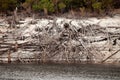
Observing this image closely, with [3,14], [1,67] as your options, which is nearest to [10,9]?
[3,14]

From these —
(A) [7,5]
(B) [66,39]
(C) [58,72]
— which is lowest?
(C) [58,72]

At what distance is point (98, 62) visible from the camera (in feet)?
134

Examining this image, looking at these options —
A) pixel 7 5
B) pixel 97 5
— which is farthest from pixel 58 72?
pixel 7 5

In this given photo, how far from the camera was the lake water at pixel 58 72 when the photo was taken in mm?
32781

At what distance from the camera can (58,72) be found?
115ft

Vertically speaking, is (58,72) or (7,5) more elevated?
(7,5)

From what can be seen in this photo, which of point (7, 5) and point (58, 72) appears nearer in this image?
point (58, 72)

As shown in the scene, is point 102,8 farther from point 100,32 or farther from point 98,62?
point 98,62

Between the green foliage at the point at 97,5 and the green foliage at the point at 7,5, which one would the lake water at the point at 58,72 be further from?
the green foliage at the point at 7,5

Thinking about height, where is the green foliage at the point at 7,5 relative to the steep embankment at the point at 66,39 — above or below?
above

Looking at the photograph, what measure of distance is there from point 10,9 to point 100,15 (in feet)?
33.0

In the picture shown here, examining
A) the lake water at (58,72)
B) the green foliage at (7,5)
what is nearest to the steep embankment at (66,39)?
the lake water at (58,72)

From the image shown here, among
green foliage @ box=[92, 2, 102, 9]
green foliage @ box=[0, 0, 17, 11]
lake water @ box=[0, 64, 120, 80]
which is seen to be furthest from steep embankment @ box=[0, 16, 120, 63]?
green foliage @ box=[0, 0, 17, 11]

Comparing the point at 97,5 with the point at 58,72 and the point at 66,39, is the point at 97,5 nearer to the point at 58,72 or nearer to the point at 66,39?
the point at 66,39
